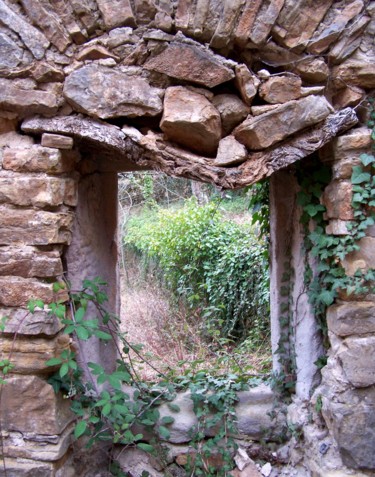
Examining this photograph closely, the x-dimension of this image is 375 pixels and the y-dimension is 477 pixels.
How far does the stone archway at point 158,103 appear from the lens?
203 cm

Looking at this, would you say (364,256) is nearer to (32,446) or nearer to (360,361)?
(360,361)

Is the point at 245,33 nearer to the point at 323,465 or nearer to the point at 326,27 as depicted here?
the point at 326,27

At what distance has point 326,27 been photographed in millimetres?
2061

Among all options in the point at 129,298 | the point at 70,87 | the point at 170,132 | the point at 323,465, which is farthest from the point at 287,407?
the point at 129,298

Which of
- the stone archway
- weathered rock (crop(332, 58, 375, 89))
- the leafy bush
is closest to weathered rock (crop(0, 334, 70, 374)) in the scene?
the stone archway

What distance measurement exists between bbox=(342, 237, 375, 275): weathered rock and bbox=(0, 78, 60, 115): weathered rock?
5.20 feet

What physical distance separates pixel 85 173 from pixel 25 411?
132 centimetres

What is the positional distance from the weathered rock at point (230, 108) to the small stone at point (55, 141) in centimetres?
73

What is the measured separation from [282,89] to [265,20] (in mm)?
316

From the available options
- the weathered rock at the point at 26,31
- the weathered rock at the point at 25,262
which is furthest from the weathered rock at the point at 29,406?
the weathered rock at the point at 26,31

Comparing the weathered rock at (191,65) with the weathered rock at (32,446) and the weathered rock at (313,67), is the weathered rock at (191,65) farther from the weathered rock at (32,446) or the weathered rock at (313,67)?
the weathered rock at (32,446)

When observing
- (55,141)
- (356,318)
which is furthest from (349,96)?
(55,141)

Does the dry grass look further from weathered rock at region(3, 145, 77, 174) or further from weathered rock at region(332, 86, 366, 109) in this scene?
weathered rock at region(332, 86, 366, 109)

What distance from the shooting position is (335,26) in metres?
2.04
